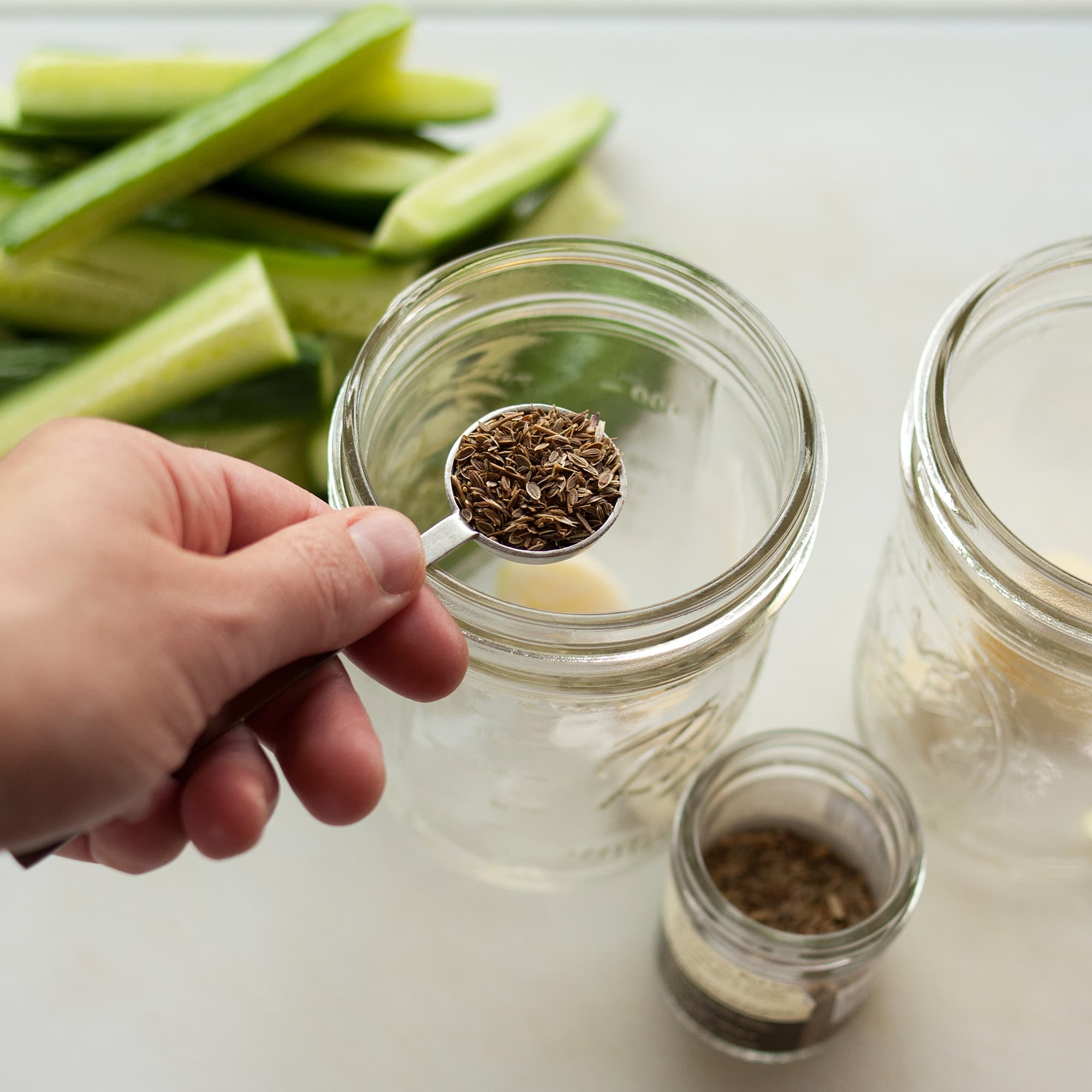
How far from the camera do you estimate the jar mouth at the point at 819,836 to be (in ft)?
2.45

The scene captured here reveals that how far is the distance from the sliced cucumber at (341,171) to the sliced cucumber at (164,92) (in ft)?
0.10

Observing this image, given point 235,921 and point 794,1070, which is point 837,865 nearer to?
point 794,1070

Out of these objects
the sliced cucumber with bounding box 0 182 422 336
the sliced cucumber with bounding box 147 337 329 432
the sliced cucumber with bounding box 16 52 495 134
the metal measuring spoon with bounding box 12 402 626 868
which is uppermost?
the sliced cucumber with bounding box 16 52 495 134

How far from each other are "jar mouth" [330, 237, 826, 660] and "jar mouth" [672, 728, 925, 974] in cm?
18

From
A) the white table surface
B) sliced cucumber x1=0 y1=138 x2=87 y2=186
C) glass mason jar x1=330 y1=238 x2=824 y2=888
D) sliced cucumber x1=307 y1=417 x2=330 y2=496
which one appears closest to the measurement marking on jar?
glass mason jar x1=330 y1=238 x2=824 y2=888

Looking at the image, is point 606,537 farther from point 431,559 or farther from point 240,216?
point 240,216

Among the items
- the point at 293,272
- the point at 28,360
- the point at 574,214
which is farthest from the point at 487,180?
the point at 28,360

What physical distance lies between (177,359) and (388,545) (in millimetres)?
567

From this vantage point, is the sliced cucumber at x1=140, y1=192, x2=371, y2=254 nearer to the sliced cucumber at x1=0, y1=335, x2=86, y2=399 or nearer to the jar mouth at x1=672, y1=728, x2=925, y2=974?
the sliced cucumber at x1=0, y1=335, x2=86, y2=399

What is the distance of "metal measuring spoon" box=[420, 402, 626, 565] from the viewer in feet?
2.26

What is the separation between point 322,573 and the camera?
1.92ft

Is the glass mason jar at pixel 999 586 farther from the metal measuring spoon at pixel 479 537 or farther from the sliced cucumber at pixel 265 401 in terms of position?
the sliced cucumber at pixel 265 401

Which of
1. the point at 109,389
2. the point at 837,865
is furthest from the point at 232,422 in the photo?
the point at 837,865

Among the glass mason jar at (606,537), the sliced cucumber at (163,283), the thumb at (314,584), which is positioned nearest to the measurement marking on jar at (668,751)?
the glass mason jar at (606,537)
